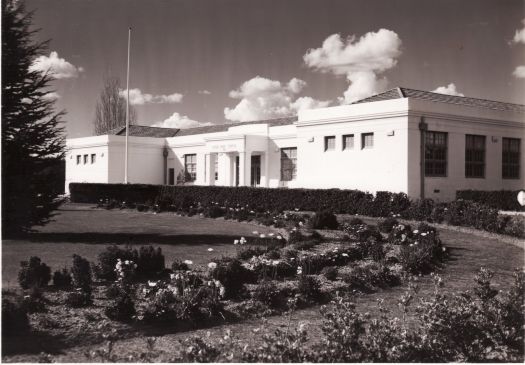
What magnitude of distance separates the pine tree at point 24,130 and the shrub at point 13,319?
16.9 ft

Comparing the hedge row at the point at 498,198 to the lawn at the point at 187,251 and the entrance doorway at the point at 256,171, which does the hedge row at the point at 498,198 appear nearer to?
the lawn at the point at 187,251

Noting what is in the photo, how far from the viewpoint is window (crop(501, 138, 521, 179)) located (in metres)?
24.9

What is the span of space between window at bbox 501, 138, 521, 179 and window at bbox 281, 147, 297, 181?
1100 centimetres

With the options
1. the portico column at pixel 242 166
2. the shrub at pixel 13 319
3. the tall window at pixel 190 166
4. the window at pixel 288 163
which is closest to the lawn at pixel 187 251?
the shrub at pixel 13 319

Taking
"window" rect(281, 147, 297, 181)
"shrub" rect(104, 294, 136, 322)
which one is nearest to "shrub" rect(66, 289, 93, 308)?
"shrub" rect(104, 294, 136, 322)

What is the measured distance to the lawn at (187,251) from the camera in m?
6.02

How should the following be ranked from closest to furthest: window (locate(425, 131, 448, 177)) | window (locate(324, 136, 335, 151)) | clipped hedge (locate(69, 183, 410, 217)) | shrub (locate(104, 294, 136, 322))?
1. shrub (locate(104, 294, 136, 322))
2. clipped hedge (locate(69, 183, 410, 217))
3. window (locate(425, 131, 448, 177))
4. window (locate(324, 136, 335, 151))

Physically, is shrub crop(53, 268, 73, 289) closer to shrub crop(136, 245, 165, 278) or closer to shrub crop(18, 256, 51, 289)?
shrub crop(18, 256, 51, 289)

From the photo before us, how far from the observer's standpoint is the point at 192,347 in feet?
15.9

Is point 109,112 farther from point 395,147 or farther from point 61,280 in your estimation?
point 61,280

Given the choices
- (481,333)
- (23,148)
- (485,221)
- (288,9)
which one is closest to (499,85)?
(485,221)

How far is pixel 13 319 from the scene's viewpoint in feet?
19.1

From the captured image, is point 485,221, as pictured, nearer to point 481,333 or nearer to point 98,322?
point 481,333

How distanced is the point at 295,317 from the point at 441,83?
409 inches
